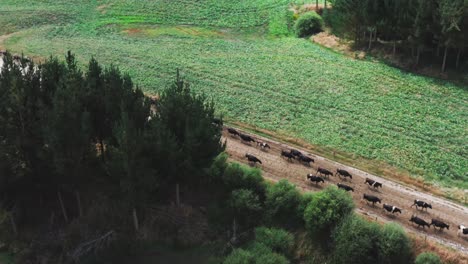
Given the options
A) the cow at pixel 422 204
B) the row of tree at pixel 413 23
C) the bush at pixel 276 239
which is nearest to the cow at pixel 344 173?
the cow at pixel 422 204

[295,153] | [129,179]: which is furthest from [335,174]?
[129,179]

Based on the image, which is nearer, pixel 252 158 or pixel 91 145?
pixel 91 145

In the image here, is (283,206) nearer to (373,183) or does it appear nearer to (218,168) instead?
(218,168)

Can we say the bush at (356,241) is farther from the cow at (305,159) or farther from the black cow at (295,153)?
the black cow at (295,153)

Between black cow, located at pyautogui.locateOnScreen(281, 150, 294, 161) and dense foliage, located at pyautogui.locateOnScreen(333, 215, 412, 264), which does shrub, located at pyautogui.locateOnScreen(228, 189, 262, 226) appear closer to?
dense foliage, located at pyautogui.locateOnScreen(333, 215, 412, 264)

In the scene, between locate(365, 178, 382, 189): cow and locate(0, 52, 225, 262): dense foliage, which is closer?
locate(0, 52, 225, 262): dense foliage

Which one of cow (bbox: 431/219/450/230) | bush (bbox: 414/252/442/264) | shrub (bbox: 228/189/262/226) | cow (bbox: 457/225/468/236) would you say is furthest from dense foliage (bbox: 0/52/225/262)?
cow (bbox: 457/225/468/236)
